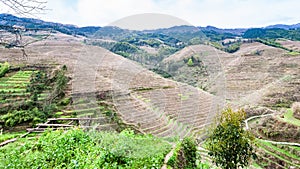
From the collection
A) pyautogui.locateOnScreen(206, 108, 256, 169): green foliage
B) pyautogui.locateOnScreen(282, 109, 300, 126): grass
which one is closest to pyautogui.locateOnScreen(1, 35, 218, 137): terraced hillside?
pyautogui.locateOnScreen(206, 108, 256, 169): green foliage

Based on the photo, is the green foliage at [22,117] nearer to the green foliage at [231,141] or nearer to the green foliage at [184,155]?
the green foliage at [231,141]

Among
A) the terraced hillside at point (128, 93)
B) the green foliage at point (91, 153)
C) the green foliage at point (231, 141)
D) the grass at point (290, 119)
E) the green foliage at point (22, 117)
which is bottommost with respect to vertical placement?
the green foliage at point (22, 117)

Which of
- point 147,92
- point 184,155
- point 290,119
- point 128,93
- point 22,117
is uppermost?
point 128,93

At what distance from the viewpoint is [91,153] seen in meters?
3.65

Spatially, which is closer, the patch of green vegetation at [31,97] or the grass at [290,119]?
the grass at [290,119]

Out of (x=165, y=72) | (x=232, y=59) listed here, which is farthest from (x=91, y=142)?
(x=232, y=59)

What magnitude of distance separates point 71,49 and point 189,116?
25.6 metres

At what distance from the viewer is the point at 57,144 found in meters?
3.96

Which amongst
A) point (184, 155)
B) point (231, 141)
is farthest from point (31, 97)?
point (184, 155)

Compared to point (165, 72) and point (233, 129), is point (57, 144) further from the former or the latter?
point (233, 129)

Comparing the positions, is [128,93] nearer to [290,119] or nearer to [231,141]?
[231,141]

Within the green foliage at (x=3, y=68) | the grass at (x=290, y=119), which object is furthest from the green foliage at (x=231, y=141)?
the green foliage at (x=3, y=68)

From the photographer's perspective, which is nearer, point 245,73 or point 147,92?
point 147,92

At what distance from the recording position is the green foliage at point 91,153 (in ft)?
10.7
